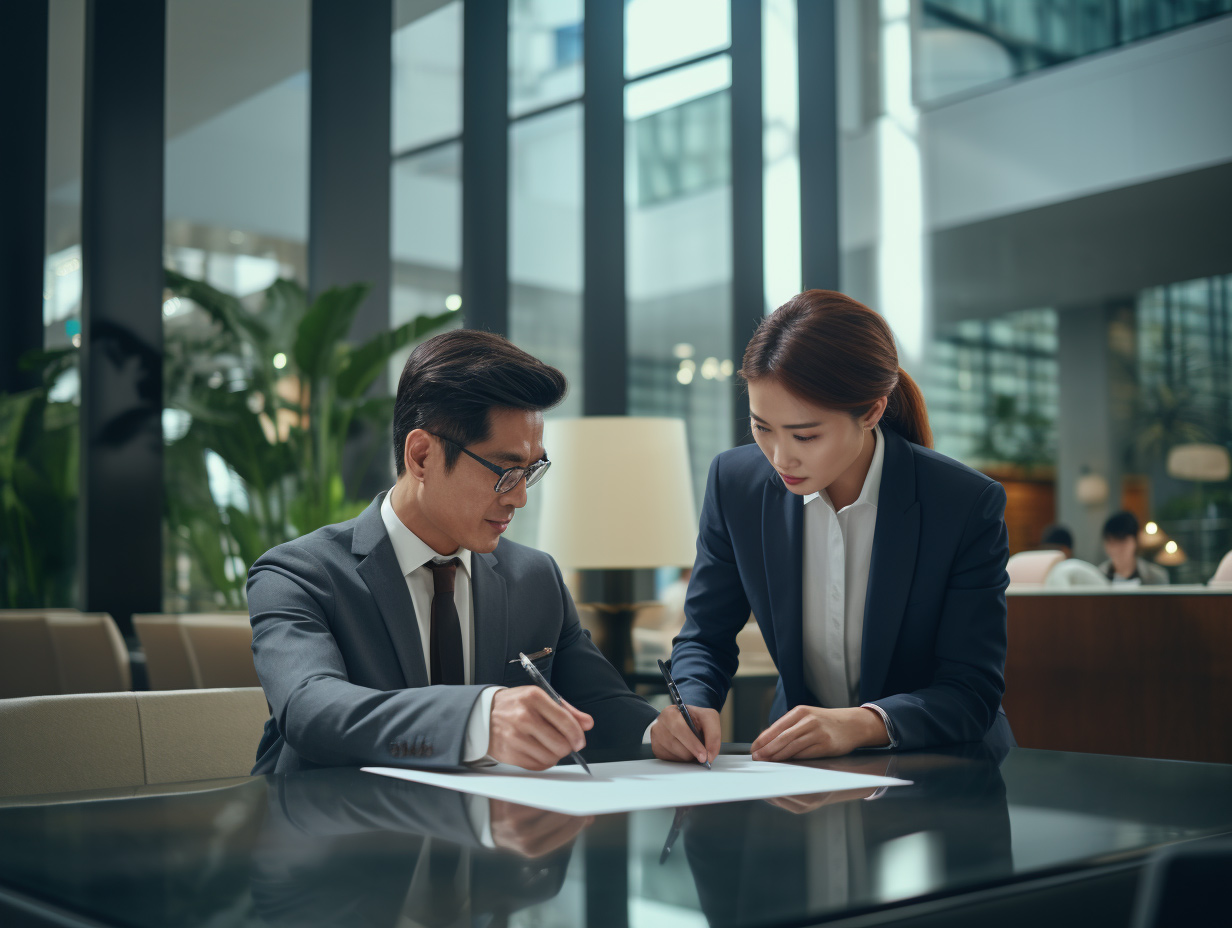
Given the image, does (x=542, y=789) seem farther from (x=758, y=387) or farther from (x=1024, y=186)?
(x=1024, y=186)

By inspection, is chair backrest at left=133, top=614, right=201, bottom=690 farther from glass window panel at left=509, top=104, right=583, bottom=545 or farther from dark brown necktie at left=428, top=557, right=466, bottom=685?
glass window panel at left=509, top=104, right=583, bottom=545

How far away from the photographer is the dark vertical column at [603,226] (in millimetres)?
5129

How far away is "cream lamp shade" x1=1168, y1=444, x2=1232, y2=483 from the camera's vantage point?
30.5 feet

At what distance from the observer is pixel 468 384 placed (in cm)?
156

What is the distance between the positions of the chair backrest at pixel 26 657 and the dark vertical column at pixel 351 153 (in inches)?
67.4

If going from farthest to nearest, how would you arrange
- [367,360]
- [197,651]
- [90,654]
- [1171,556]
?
[1171,556] → [367,360] → [90,654] → [197,651]

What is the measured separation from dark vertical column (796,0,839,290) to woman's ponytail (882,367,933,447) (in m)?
3.06

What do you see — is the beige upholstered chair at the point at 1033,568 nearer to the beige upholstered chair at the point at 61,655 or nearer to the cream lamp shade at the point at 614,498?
the cream lamp shade at the point at 614,498

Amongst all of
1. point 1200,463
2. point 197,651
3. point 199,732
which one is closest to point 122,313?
point 197,651

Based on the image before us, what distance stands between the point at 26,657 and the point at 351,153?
7.98 feet

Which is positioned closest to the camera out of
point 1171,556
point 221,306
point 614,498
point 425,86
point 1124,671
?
point 614,498

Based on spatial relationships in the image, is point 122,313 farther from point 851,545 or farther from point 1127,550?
point 1127,550

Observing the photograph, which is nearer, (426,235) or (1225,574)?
(1225,574)

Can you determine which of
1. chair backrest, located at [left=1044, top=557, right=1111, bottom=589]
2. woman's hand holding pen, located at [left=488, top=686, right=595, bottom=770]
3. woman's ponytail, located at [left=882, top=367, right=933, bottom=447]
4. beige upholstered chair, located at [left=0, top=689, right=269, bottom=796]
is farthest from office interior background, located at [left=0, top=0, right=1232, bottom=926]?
chair backrest, located at [left=1044, top=557, right=1111, bottom=589]
